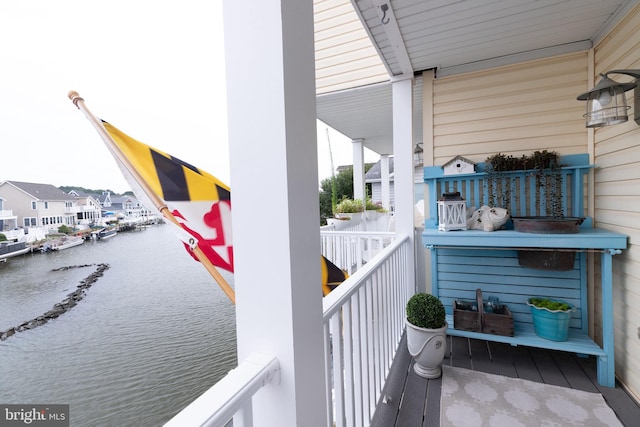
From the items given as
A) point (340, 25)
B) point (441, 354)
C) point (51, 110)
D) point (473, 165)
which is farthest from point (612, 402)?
point (340, 25)

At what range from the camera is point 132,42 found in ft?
4.73

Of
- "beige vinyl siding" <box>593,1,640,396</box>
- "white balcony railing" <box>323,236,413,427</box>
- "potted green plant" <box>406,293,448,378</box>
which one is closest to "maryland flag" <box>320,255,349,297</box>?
"white balcony railing" <box>323,236,413,427</box>

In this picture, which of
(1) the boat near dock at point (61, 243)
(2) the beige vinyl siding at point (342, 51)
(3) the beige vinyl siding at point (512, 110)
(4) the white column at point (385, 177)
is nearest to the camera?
(1) the boat near dock at point (61, 243)

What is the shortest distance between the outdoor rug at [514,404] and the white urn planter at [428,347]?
12 centimetres

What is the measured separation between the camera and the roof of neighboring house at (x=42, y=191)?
870 millimetres

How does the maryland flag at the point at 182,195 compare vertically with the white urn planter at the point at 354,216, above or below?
above

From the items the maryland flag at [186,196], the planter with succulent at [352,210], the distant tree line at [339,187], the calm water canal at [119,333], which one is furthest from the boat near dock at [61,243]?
the distant tree line at [339,187]

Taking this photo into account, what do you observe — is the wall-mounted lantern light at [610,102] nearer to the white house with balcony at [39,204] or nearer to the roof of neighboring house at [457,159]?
the roof of neighboring house at [457,159]

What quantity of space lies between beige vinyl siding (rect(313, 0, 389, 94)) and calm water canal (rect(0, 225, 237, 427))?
2.54m

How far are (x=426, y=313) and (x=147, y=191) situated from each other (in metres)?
2.07

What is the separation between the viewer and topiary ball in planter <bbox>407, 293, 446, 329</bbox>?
2045 millimetres

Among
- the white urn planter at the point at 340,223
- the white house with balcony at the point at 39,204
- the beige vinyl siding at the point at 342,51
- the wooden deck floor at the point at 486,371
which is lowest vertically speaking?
the wooden deck floor at the point at 486,371

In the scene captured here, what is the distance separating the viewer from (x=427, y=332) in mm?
2025

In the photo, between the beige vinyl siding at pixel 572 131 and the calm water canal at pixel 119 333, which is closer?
the calm water canal at pixel 119 333
